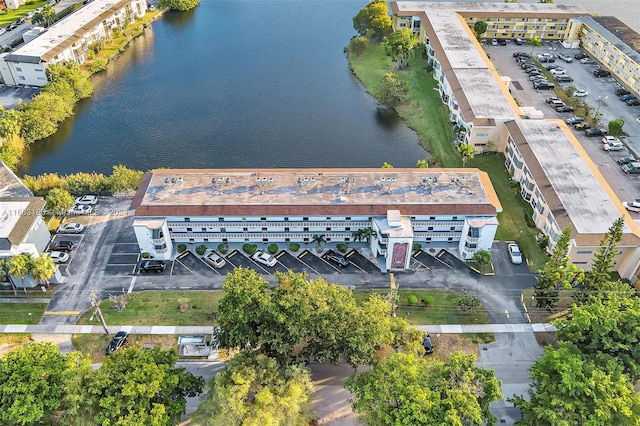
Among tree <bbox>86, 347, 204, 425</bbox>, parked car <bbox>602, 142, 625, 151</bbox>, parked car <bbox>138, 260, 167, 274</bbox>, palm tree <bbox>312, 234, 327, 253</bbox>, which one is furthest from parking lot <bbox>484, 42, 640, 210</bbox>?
parked car <bbox>138, 260, 167, 274</bbox>

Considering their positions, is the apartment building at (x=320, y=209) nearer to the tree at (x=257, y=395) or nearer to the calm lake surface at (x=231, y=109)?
the calm lake surface at (x=231, y=109)

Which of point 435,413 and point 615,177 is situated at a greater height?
point 435,413

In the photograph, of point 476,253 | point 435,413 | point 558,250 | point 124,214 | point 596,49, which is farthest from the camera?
point 596,49

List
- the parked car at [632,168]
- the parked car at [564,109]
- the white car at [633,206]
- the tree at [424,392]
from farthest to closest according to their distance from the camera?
the parked car at [564,109]
the parked car at [632,168]
the white car at [633,206]
the tree at [424,392]

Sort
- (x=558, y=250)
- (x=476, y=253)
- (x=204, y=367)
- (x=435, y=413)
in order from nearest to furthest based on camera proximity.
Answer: (x=435, y=413) → (x=204, y=367) → (x=558, y=250) → (x=476, y=253)

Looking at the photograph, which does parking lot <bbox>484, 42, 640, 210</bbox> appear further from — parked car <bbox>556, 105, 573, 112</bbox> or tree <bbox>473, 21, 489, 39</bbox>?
tree <bbox>473, 21, 489, 39</bbox>

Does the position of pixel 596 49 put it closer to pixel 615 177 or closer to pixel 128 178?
pixel 615 177

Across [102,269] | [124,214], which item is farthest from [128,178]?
[102,269]

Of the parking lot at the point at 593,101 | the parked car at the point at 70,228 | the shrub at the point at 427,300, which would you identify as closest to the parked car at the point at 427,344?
the shrub at the point at 427,300
